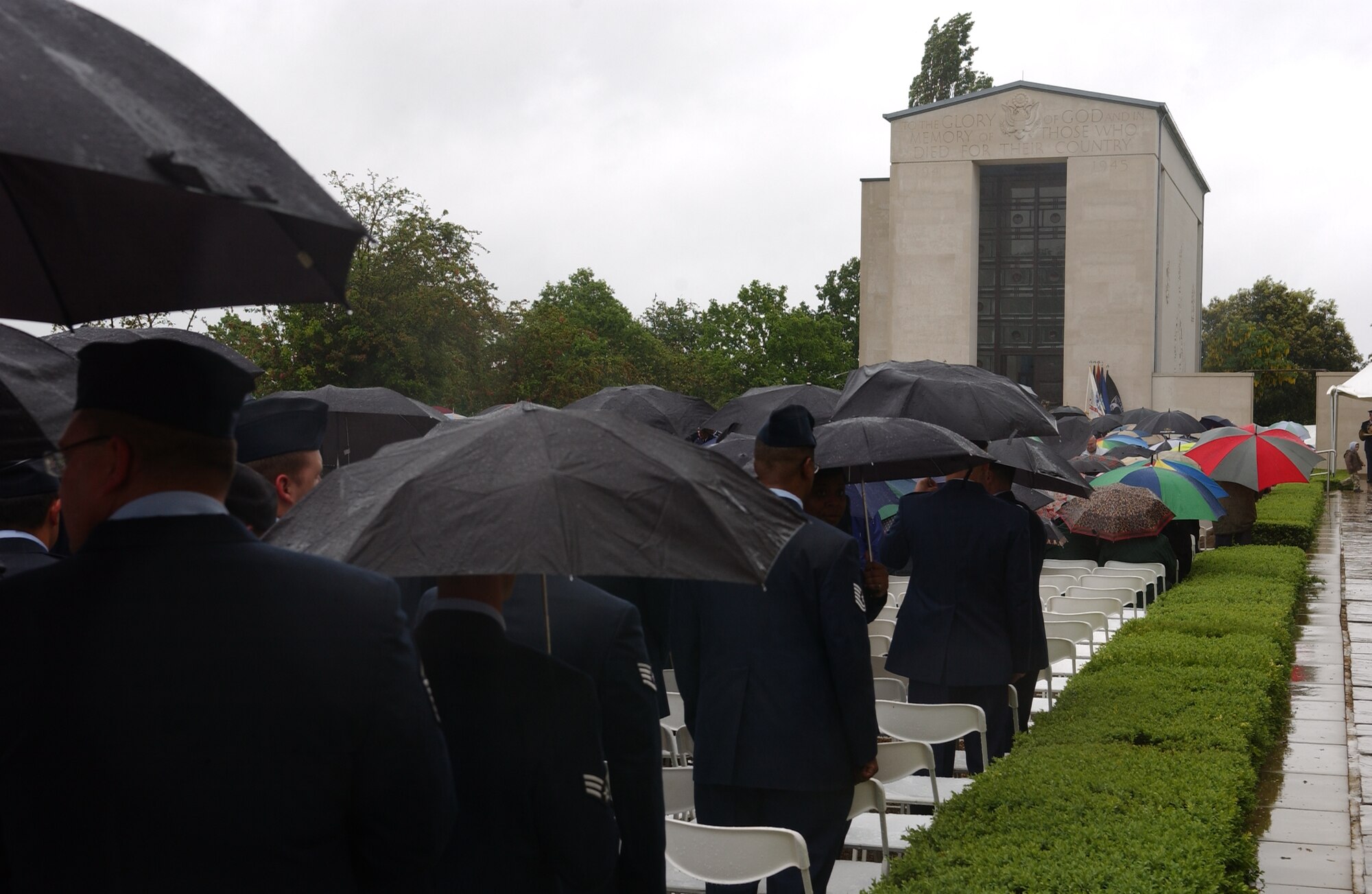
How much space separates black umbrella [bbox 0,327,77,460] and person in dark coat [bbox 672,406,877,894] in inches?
84.3

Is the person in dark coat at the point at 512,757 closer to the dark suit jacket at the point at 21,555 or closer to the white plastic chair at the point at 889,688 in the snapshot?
the dark suit jacket at the point at 21,555

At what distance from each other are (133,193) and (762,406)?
944 centimetres

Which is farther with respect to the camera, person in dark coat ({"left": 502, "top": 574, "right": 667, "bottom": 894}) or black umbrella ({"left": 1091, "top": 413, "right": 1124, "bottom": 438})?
black umbrella ({"left": 1091, "top": 413, "right": 1124, "bottom": 438})

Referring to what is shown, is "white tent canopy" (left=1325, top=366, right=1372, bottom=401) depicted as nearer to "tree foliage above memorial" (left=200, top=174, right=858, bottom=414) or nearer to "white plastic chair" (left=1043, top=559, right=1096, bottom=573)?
"white plastic chair" (left=1043, top=559, right=1096, bottom=573)

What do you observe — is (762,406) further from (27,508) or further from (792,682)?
(27,508)

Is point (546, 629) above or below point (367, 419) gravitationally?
below

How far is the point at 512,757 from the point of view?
2.68 m

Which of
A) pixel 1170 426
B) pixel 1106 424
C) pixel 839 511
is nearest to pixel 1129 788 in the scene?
pixel 839 511

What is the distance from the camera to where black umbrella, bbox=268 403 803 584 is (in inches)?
102

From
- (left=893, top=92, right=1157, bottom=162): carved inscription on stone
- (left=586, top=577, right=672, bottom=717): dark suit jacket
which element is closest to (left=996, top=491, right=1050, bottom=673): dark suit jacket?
(left=586, top=577, right=672, bottom=717): dark suit jacket

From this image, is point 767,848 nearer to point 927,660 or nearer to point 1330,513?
point 927,660

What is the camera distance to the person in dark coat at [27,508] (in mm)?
4000

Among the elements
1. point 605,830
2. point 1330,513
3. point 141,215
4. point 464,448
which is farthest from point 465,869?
point 1330,513

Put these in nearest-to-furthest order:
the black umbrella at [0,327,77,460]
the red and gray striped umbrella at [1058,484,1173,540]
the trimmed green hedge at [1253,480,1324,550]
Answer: the black umbrella at [0,327,77,460] < the red and gray striped umbrella at [1058,484,1173,540] < the trimmed green hedge at [1253,480,1324,550]
